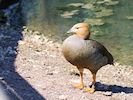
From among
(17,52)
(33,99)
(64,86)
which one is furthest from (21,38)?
(33,99)

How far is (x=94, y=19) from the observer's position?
1065cm

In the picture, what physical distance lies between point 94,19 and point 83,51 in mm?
5881

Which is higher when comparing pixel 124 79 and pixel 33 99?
pixel 33 99

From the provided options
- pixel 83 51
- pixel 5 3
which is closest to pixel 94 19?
pixel 5 3

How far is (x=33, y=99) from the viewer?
4.55m

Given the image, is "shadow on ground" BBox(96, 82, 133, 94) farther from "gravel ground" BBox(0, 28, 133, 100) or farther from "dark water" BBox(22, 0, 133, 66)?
"dark water" BBox(22, 0, 133, 66)

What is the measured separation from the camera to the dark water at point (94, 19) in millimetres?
8930

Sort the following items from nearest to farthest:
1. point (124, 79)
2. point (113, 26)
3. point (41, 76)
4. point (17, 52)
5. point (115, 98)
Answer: point (115, 98) → point (41, 76) → point (124, 79) → point (17, 52) → point (113, 26)

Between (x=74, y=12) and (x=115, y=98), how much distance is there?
6.33 meters

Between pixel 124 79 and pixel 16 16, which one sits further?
pixel 16 16

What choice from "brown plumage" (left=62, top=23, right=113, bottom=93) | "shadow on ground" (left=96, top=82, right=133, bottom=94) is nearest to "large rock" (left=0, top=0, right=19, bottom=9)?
"shadow on ground" (left=96, top=82, right=133, bottom=94)

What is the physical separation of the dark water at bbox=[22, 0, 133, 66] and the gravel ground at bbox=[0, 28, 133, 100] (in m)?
1.11

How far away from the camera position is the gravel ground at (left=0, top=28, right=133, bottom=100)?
4.97 meters

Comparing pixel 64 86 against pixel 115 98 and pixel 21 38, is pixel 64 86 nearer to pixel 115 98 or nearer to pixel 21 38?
pixel 115 98
